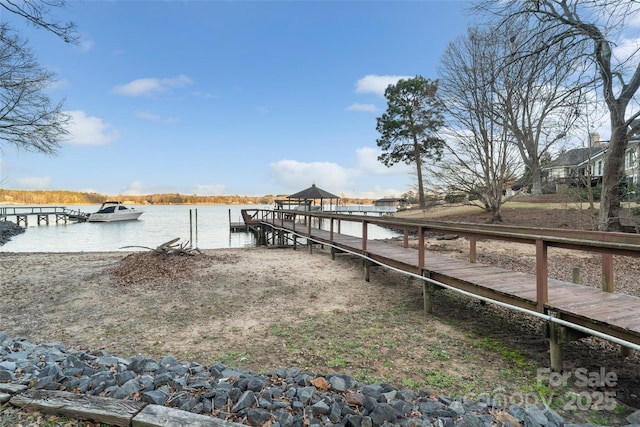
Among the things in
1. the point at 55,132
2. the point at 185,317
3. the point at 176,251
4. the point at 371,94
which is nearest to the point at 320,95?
the point at 371,94

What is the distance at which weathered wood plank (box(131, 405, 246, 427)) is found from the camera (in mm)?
1847

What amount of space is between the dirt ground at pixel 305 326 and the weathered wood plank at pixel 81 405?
126 cm

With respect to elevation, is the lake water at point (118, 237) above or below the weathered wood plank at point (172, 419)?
below

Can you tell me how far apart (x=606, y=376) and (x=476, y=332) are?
Result: 1.31 m

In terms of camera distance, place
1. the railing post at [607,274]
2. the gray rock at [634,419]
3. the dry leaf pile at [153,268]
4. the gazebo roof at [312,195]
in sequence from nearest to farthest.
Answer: the gray rock at [634,419], the railing post at [607,274], the dry leaf pile at [153,268], the gazebo roof at [312,195]

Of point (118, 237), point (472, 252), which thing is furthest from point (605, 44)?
point (118, 237)

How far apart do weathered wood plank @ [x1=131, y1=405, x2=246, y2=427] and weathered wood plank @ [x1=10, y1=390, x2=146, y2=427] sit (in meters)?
0.06

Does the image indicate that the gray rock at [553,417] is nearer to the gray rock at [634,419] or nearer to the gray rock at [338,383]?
the gray rock at [634,419]

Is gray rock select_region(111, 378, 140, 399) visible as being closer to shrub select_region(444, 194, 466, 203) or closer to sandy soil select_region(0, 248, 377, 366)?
sandy soil select_region(0, 248, 377, 366)

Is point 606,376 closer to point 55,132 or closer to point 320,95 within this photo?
point 55,132

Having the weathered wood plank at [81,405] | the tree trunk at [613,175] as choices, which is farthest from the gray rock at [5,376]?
the tree trunk at [613,175]

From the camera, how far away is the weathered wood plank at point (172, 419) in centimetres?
185

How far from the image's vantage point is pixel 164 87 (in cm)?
1914

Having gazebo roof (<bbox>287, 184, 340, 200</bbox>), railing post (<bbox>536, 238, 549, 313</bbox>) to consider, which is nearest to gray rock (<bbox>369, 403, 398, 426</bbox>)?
railing post (<bbox>536, 238, 549, 313</bbox>)
